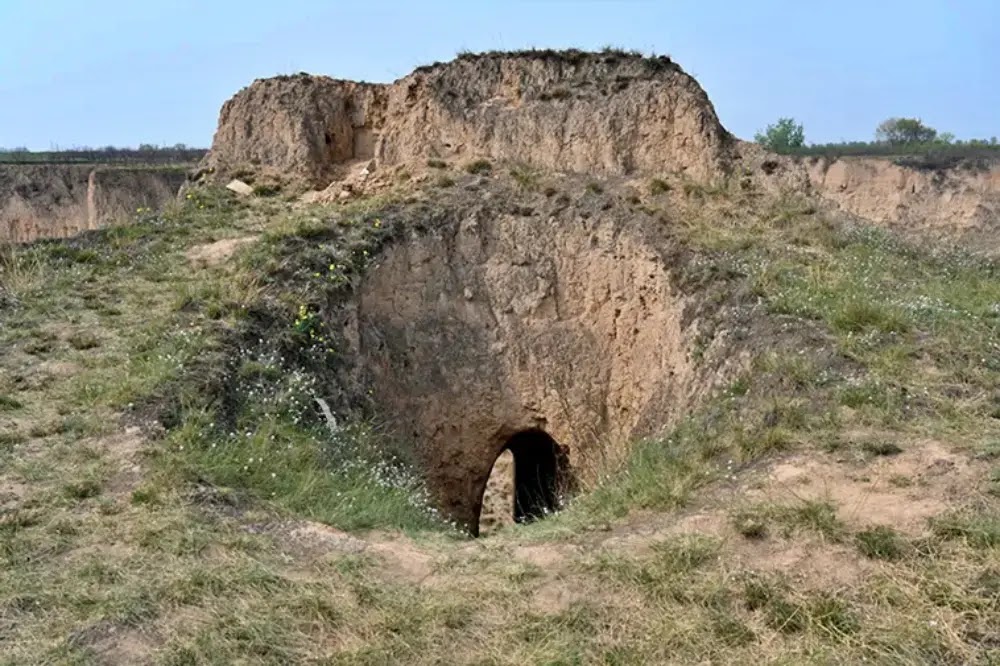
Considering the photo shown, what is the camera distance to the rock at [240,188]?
1095 centimetres

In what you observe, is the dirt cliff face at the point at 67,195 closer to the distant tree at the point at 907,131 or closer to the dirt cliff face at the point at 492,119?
the dirt cliff face at the point at 492,119

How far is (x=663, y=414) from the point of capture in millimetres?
7582

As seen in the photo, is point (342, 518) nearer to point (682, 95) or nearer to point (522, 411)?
point (522, 411)

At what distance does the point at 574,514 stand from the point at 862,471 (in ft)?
5.62

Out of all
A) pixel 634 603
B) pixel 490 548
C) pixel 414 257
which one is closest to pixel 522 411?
pixel 414 257

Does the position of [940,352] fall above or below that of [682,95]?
below

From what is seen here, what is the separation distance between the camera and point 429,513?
5895 millimetres

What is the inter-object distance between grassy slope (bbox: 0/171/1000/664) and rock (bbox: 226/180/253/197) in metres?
2.57

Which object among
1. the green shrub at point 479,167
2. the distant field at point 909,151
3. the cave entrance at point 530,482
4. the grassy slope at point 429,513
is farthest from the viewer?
the distant field at point 909,151

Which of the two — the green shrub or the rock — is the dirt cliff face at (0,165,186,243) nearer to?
the rock

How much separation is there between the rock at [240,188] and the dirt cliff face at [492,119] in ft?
1.22

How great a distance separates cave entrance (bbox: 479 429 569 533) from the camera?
31.3 feet

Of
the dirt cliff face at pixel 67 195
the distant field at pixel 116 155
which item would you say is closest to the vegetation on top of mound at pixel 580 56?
the dirt cliff face at pixel 67 195

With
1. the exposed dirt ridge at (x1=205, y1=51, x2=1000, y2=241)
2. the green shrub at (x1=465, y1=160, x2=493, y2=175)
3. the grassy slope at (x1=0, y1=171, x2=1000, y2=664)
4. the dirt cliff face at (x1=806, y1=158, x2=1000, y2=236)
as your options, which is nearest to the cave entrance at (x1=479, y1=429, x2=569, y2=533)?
the grassy slope at (x1=0, y1=171, x2=1000, y2=664)
